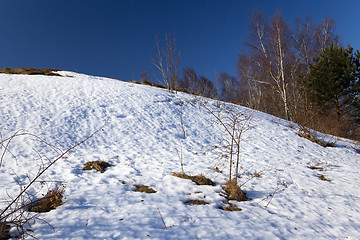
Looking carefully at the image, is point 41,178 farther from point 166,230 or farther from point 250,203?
point 250,203

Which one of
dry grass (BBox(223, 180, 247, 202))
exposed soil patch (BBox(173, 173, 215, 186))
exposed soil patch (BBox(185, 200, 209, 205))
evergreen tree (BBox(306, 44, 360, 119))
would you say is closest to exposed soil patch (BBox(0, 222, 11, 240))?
exposed soil patch (BBox(185, 200, 209, 205))

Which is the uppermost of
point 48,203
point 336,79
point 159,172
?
point 336,79

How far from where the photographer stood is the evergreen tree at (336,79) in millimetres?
10945

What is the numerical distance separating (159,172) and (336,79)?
12.7 m

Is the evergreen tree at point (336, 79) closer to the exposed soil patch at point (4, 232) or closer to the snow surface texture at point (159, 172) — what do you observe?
the snow surface texture at point (159, 172)

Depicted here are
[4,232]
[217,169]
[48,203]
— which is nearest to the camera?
[4,232]

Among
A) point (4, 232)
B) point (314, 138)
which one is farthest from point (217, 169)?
point (314, 138)

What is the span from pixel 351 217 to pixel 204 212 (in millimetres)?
2022

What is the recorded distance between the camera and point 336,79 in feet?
37.3

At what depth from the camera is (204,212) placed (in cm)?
247

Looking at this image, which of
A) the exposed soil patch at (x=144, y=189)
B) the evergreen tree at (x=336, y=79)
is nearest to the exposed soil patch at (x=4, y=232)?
the exposed soil patch at (x=144, y=189)

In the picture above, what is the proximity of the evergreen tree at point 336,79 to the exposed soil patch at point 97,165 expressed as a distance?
1211cm

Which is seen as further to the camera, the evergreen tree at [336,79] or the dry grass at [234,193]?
the evergreen tree at [336,79]

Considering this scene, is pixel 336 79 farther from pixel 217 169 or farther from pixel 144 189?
pixel 144 189
